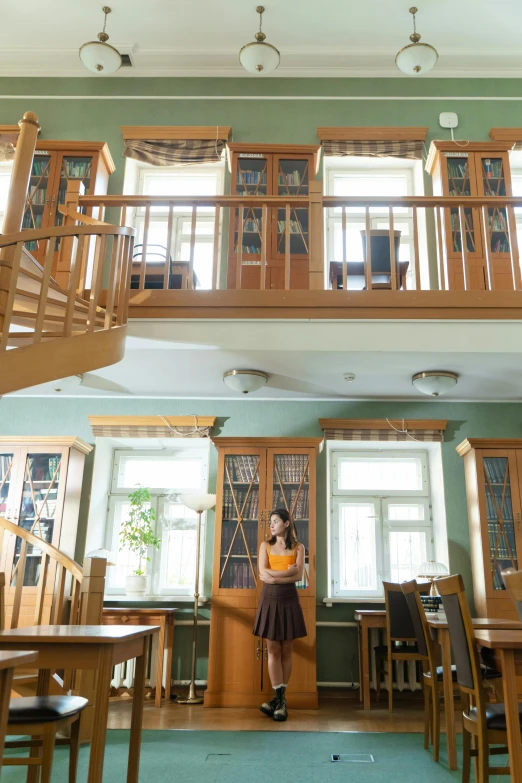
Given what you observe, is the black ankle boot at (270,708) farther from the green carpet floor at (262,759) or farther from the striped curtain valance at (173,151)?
the striped curtain valance at (173,151)

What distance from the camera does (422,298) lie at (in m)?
4.96

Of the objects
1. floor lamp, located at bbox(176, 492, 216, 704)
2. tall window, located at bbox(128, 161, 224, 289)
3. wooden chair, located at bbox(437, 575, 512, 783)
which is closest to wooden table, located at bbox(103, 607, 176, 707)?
floor lamp, located at bbox(176, 492, 216, 704)

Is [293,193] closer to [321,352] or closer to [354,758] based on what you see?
[321,352]

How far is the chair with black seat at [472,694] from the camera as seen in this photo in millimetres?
2791

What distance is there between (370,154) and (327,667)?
218 inches

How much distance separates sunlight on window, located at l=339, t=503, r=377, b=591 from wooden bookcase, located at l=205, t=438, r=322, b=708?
872 mm

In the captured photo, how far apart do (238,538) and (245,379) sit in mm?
1560

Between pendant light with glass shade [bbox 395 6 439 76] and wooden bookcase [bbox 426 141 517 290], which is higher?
pendant light with glass shade [bbox 395 6 439 76]

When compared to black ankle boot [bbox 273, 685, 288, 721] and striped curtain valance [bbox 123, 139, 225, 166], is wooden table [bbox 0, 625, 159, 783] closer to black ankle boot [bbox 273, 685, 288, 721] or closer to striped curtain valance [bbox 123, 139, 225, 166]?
black ankle boot [bbox 273, 685, 288, 721]

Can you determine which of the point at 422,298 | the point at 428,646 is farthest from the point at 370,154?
the point at 428,646

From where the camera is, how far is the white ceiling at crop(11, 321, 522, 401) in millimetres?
4953

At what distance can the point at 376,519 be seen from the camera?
6.91 m

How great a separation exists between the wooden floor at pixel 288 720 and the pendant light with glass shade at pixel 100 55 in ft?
20.3

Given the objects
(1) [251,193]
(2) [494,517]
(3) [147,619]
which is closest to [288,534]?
(3) [147,619]
